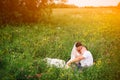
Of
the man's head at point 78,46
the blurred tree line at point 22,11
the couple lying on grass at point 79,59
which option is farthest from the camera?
the blurred tree line at point 22,11

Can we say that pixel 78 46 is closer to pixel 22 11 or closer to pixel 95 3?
pixel 95 3

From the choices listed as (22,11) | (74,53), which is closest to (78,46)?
(74,53)

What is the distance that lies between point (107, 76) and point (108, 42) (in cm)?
92

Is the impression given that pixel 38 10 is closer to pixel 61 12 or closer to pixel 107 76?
pixel 61 12

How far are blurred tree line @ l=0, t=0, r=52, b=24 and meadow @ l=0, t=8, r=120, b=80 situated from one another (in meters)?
0.22

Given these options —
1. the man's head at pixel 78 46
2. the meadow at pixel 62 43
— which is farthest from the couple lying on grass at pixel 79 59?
the meadow at pixel 62 43

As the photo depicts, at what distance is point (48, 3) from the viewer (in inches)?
343

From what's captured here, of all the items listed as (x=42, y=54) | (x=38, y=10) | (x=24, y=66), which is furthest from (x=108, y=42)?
(x=38, y=10)

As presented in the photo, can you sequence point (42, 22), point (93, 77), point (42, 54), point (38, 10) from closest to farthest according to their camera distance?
point (93, 77)
point (42, 54)
point (42, 22)
point (38, 10)

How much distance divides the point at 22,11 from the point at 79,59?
2256 mm

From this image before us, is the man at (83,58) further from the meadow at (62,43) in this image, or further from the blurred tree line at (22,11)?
the blurred tree line at (22,11)

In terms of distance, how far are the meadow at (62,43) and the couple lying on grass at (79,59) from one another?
0.51ft

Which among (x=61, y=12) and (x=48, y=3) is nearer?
(x=61, y=12)

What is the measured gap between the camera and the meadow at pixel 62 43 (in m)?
5.80
